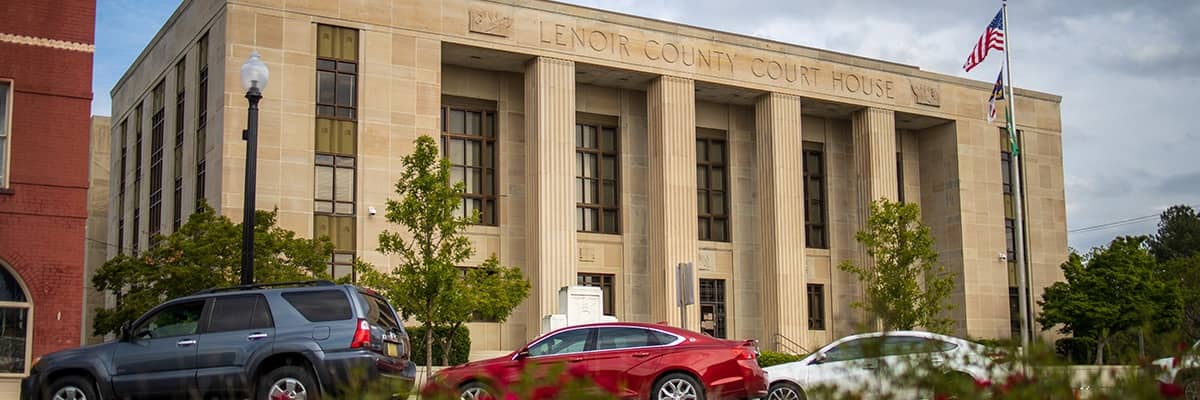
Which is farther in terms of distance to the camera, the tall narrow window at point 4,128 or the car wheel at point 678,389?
the tall narrow window at point 4,128

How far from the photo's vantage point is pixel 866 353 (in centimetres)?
586

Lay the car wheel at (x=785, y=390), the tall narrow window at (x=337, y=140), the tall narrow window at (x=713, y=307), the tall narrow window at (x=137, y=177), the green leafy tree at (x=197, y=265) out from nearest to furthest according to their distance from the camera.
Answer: the car wheel at (x=785, y=390) < the green leafy tree at (x=197, y=265) < the tall narrow window at (x=337, y=140) < the tall narrow window at (x=713, y=307) < the tall narrow window at (x=137, y=177)

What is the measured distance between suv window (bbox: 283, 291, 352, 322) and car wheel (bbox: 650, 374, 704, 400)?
411 centimetres

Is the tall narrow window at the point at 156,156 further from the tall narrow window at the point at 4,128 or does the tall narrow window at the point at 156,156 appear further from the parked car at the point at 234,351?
the parked car at the point at 234,351

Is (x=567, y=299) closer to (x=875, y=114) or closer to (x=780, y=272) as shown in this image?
(x=780, y=272)

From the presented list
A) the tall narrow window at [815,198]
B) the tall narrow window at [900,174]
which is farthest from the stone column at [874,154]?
the tall narrow window at [900,174]

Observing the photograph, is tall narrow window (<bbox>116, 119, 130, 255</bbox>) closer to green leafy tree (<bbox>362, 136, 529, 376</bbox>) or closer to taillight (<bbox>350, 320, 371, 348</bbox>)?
green leafy tree (<bbox>362, 136, 529, 376</bbox>)

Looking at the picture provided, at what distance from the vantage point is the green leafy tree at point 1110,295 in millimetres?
44125

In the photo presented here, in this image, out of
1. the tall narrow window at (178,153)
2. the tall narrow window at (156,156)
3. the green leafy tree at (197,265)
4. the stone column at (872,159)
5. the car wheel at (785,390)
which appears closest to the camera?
the car wheel at (785,390)

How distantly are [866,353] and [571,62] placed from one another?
1351 inches

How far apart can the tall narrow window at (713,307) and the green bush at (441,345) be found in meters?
9.98

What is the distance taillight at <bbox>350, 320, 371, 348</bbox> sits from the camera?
14758 mm

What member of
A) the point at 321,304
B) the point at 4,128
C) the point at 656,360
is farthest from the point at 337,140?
the point at 656,360

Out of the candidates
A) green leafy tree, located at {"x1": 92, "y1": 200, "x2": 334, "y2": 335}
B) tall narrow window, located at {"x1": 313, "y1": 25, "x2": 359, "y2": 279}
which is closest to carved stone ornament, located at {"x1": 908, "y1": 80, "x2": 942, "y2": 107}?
tall narrow window, located at {"x1": 313, "y1": 25, "x2": 359, "y2": 279}
